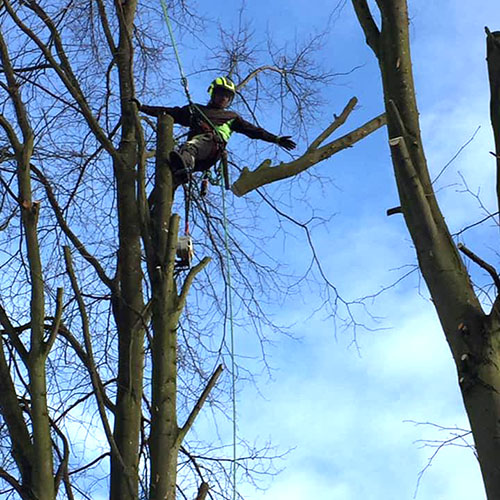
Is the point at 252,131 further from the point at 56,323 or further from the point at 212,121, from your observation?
the point at 56,323

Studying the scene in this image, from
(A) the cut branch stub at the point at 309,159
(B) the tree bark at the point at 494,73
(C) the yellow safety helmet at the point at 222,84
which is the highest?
(C) the yellow safety helmet at the point at 222,84

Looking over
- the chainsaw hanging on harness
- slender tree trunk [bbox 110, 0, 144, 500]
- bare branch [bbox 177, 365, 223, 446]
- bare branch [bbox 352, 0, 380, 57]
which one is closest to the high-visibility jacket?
slender tree trunk [bbox 110, 0, 144, 500]

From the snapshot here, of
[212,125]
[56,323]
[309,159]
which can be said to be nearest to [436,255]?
[309,159]

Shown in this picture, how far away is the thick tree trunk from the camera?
313 centimetres

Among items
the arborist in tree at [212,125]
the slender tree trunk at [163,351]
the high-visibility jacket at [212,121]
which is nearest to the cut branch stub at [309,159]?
the slender tree trunk at [163,351]

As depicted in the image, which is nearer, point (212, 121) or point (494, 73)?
point (494, 73)

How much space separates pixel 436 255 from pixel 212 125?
107 inches

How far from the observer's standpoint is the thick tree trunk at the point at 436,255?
3127 mm

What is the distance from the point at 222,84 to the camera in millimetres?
6141

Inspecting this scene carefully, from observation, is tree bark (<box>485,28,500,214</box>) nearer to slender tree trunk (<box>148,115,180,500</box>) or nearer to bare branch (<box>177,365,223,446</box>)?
slender tree trunk (<box>148,115,180,500</box>)

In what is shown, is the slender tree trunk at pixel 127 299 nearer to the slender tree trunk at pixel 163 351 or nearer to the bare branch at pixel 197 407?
the slender tree trunk at pixel 163 351

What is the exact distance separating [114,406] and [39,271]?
2.79 feet

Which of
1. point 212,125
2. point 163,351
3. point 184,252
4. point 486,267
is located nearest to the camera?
point 486,267

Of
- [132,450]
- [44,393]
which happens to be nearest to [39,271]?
[44,393]
